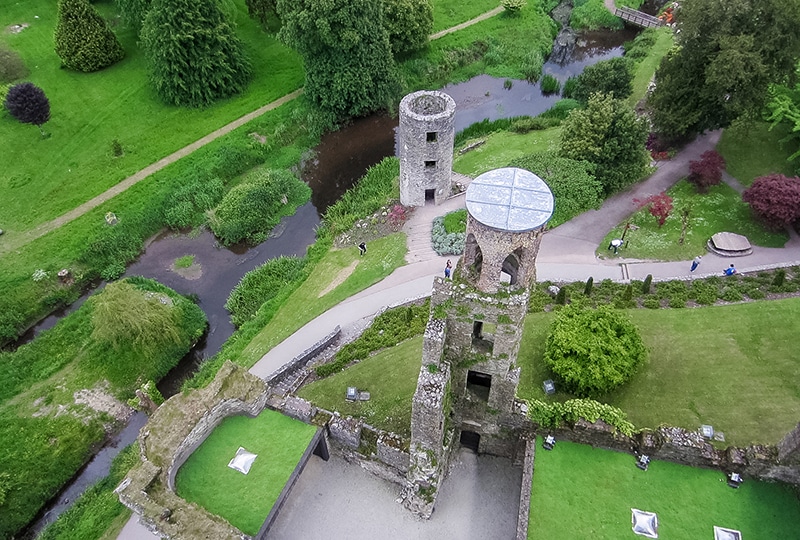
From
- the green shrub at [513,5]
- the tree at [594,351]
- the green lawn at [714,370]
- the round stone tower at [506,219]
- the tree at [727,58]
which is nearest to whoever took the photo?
the round stone tower at [506,219]

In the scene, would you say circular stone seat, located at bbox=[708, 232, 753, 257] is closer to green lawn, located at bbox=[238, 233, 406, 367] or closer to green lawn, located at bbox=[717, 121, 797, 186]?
green lawn, located at bbox=[717, 121, 797, 186]

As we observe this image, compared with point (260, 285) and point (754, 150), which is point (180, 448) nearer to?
point (260, 285)

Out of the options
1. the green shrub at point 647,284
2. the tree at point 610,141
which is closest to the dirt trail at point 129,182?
the tree at point 610,141

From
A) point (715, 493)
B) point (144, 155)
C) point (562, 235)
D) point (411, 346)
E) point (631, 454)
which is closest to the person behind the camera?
point (715, 493)

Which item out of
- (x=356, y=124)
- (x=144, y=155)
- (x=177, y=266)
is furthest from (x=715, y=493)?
(x=144, y=155)

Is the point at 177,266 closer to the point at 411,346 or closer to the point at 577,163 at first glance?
the point at 411,346

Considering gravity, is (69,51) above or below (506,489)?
above

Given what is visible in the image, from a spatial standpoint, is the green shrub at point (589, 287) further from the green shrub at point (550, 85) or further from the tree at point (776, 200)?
the green shrub at point (550, 85)

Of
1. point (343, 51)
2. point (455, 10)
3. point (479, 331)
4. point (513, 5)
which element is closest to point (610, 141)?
point (479, 331)
